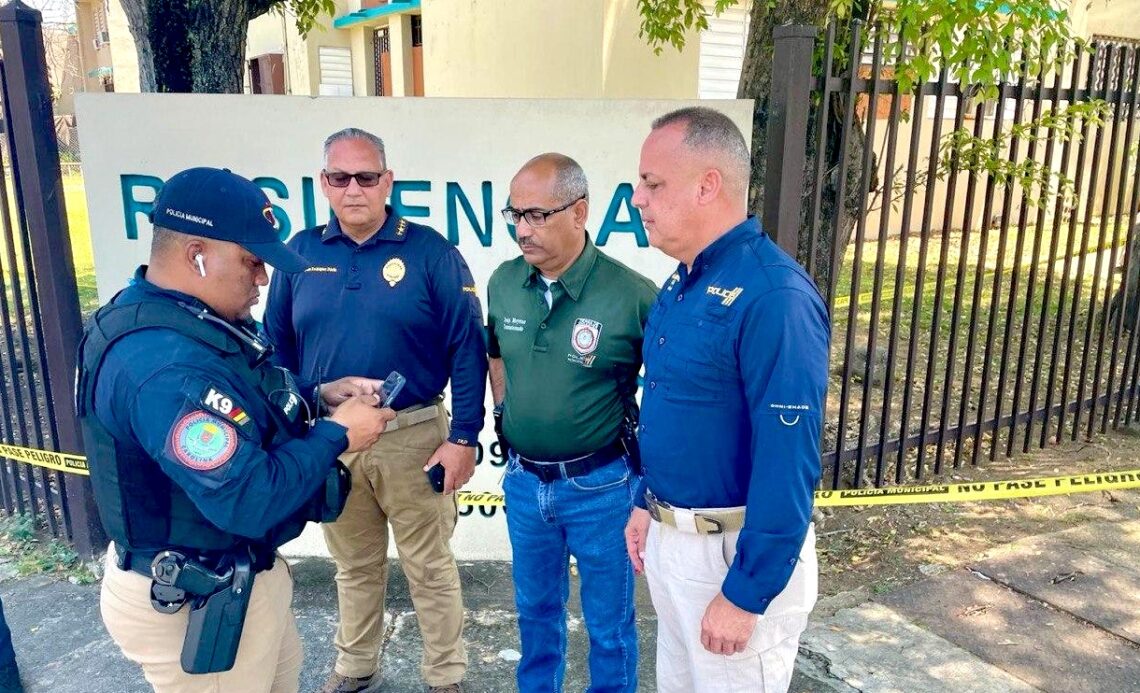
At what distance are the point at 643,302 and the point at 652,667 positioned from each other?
147 centimetres

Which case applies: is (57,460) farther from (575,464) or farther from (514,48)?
(514,48)

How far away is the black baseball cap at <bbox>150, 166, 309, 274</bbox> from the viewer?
1841 millimetres

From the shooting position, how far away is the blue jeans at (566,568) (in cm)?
257

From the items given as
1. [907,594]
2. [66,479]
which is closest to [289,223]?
[66,479]

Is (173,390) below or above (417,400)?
above

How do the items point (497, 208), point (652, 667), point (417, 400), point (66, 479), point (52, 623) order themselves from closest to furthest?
1. point (417, 400)
2. point (652, 667)
3. point (52, 623)
4. point (497, 208)
5. point (66, 479)

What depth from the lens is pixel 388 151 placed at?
11.8 ft

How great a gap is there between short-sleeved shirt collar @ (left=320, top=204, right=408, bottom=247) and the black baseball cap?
2.79 feet

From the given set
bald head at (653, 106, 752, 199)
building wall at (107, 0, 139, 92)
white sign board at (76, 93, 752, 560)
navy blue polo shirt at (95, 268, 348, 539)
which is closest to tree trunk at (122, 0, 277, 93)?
white sign board at (76, 93, 752, 560)

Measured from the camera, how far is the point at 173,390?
1695 millimetres

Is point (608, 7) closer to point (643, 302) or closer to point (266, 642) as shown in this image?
point (643, 302)

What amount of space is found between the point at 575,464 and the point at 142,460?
1209 mm

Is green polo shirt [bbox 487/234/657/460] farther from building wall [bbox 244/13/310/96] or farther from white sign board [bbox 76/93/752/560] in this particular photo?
building wall [bbox 244/13/310/96]

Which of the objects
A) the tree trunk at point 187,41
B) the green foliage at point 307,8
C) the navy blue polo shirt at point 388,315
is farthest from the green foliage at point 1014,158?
the green foliage at point 307,8
